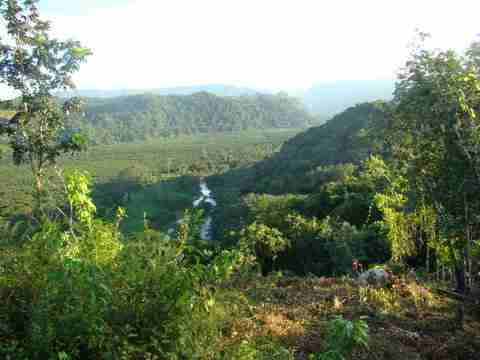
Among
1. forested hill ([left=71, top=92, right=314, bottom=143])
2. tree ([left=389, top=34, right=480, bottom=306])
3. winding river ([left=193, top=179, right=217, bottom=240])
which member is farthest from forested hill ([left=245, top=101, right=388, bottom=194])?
forested hill ([left=71, top=92, right=314, bottom=143])

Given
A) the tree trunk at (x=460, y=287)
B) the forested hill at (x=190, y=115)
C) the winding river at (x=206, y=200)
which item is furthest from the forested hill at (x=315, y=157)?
the forested hill at (x=190, y=115)

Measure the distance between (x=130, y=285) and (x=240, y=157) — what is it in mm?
84271

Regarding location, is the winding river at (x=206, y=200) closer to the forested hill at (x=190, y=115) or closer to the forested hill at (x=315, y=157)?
the forested hill at (x=315, y=157)

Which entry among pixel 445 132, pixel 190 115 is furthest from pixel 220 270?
pixel 190 115

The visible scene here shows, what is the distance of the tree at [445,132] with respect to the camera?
3561mm

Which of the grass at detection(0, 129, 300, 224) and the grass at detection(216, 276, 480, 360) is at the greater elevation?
the grass at detection(216, 276, 480, 360)

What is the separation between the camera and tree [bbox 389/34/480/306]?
3.56 m

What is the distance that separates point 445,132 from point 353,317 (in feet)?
7.30

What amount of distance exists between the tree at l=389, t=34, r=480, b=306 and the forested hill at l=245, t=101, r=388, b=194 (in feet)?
96.6

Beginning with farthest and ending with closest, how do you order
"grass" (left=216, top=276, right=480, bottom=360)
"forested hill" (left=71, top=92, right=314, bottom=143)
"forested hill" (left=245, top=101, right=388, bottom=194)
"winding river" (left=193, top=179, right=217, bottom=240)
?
"forested hill" (left=71, top=92, right=314, bottom=143)
"winding river" (left=193, top=179, right=217, bottom=240)
"forested hill" (left=245, top=101, right=388, bottom=194)
"grass" (left=216, top=276, right=480, bottom=360)

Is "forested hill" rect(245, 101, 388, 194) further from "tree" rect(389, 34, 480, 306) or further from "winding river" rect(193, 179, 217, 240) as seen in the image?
"tree" rect(389, 34, 480, 306)

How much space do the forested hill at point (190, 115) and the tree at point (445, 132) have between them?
146 metres

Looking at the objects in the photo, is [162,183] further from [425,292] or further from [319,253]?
[425,292]

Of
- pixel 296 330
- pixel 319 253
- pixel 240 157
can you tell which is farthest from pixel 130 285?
pixel 240 157
